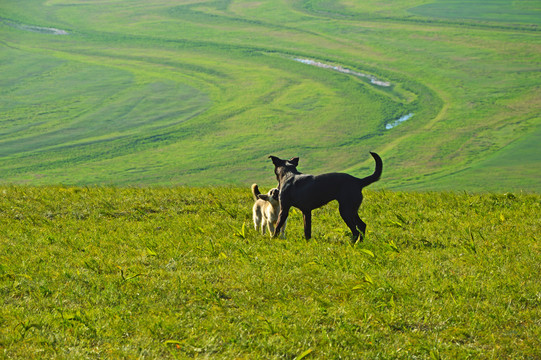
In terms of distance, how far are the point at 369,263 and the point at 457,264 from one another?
1.15 m

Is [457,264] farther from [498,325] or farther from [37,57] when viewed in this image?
[37,57]

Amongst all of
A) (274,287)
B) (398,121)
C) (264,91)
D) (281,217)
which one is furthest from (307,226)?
(264,91)

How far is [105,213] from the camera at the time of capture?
37.9 feet

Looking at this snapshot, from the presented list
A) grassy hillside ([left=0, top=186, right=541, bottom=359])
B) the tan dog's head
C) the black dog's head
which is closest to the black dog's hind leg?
grassy hillside ([left=0, top=186, right=541, bottom=359])

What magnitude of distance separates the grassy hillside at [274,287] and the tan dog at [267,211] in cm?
40

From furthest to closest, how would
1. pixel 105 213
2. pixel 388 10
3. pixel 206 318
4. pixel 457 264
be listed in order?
pixel 388 10 → pixel 105 213 → pixel 457 264 → pixel 206 318

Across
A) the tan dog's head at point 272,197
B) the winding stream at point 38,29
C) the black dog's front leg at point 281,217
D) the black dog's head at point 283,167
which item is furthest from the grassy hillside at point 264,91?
the black dog's front leg at point 281,217

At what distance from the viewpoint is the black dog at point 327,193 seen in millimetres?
8680

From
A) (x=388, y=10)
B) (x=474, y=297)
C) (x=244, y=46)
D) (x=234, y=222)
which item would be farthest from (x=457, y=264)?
(x=388, y=10)

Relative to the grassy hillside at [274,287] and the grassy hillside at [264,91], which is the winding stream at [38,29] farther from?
the grassy hillside at [274,287]

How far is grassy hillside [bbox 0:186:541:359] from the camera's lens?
5.83 m

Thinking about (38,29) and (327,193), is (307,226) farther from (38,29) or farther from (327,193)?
(38,29)

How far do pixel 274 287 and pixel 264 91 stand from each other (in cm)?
4054

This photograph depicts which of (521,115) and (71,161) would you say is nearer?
(71,161)
